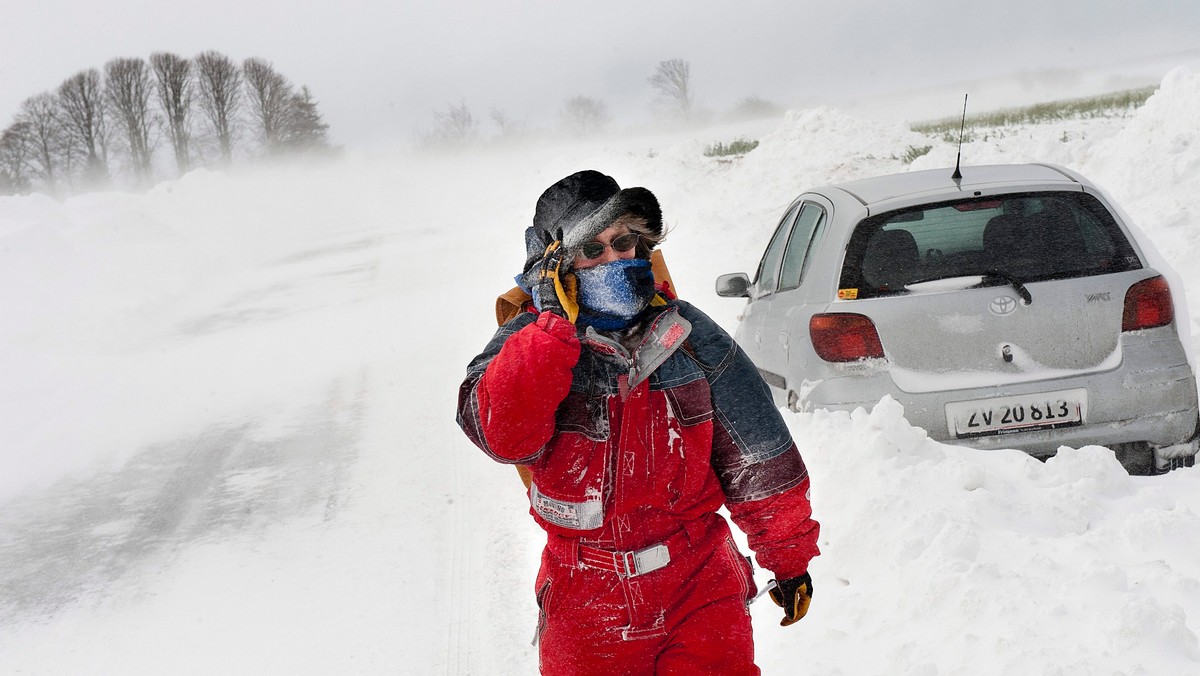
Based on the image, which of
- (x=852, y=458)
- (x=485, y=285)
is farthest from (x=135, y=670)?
(x=485, y=285)

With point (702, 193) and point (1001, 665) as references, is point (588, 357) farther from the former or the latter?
point (702, 193)

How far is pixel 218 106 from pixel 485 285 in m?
61.4

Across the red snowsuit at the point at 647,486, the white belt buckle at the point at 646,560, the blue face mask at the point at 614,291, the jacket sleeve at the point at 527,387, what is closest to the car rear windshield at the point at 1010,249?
the red snowsuit at the point at 647,486

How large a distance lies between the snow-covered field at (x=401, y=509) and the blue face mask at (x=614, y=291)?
65.5 inches

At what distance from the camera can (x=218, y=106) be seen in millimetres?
67125

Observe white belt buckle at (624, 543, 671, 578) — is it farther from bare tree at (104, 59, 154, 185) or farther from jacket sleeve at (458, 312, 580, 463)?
bare tree at (104, 59, 154, 185)

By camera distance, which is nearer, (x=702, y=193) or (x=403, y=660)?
(x=403, y=660)

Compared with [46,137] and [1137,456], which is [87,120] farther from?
[1137,456]

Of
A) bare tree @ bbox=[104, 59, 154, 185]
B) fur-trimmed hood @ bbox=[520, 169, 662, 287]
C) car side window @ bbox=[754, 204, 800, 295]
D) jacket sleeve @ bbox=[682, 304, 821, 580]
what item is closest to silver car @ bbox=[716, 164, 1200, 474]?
car side window @ bbox=[754, 204, 800, 295]

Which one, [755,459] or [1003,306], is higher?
[755,459]

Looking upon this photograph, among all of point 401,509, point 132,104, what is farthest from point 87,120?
point 401,509

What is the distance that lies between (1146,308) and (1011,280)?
1.93 feet

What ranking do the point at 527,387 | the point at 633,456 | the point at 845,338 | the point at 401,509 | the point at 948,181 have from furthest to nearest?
the point at 401,509 < the point at 948,181 < the point at 845,338 < the point at 633,456 < the point at 527,387

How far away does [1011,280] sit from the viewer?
4.04m
